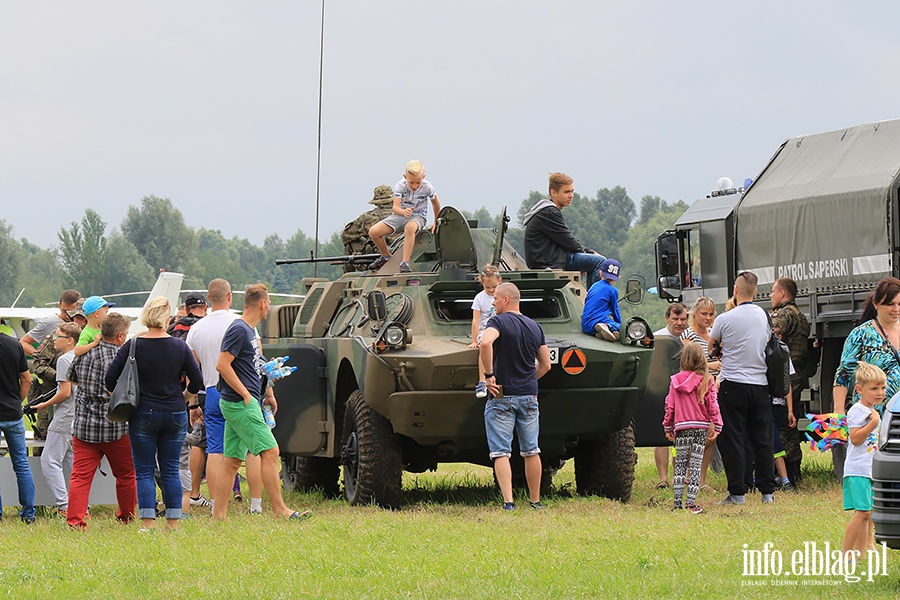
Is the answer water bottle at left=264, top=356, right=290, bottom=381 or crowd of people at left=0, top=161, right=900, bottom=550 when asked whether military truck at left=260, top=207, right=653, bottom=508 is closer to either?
crowd of people at left=0, top=161, right=900, bottom=550

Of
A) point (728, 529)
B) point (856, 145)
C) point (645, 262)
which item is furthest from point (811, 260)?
point (645, 262)

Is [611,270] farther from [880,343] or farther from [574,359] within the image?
[880,343]

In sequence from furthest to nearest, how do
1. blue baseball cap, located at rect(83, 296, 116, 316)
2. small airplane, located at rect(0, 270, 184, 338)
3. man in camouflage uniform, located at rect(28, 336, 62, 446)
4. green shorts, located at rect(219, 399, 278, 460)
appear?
1. small airplane, located at rect(0, 270, 184, 338)
2. man in camouflage uniform, located at rect(28, 336, 62, 446)
3. blue baseball cap, located at rect(83, 296, 116, 316)
4. green shorts, located at rect(219, 399, 278, 460)

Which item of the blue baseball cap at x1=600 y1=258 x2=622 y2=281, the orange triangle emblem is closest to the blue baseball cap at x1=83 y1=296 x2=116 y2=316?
the orange triangle emblem

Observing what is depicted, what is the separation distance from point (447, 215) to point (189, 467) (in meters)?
3.15

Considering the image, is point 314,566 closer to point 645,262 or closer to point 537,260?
point 537,260

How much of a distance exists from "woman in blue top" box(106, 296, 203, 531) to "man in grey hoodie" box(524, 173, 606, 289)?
413 cm

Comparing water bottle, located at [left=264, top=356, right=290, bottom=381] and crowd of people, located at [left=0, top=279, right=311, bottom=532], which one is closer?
crowd of people, located at [left=0, top=279, right=311, bottom=532]

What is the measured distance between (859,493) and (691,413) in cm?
362

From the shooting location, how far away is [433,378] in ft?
38.6

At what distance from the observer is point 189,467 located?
43.1ft

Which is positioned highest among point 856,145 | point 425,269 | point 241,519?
point 856,145

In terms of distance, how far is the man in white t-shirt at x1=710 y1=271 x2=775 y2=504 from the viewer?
12250mm

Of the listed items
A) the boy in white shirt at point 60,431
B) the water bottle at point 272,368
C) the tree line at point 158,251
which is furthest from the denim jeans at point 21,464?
the tree line at point 158,251
